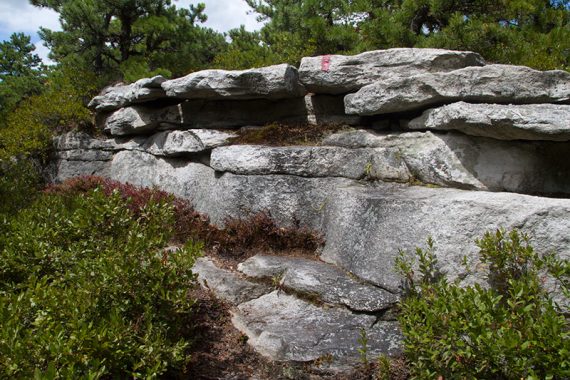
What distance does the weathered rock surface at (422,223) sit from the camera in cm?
441

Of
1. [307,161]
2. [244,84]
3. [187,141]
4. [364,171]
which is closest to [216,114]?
[187,141]

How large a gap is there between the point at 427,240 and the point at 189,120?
535 cm

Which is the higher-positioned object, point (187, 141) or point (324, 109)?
point (324, 109)

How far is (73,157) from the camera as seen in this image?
1001 centimetres

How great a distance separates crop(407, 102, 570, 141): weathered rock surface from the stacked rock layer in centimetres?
2

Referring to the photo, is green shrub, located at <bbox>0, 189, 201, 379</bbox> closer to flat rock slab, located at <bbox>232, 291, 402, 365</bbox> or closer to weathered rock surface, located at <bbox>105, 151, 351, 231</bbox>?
flat rock slab, located at <bbox>232, 291, 402, 365</bbox>

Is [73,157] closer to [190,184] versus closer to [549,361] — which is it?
[190,184]

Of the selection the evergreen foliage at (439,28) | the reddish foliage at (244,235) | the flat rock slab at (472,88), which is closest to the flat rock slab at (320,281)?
the reddish foliage at (244,235)

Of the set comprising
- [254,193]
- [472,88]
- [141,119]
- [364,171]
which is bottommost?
[254,193]

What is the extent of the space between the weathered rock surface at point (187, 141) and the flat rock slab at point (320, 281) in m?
2.62

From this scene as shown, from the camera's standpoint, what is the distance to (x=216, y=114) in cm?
843

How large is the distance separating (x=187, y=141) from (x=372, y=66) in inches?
140

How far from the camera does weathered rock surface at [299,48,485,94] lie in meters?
6.66

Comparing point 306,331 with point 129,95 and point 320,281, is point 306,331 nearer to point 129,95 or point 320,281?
point 320,281
